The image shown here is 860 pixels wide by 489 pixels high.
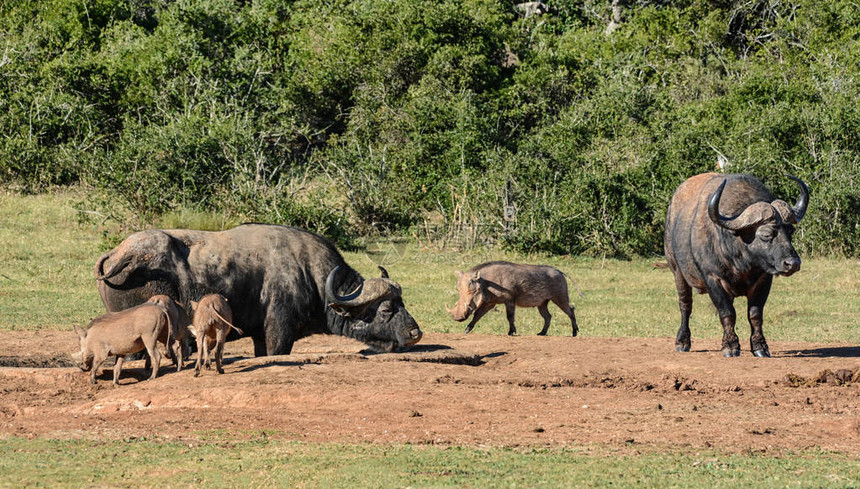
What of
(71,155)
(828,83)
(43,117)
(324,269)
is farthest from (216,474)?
(828,83)

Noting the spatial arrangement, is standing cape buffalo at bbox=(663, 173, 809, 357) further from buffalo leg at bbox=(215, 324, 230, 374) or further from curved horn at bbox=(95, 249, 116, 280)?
curved horn at bbox=(95, 249, 116, 280)

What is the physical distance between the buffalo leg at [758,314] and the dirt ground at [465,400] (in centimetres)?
36

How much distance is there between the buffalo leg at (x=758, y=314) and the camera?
1095cm

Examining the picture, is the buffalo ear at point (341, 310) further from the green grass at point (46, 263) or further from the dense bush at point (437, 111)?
the dense bush at point (437, 111)

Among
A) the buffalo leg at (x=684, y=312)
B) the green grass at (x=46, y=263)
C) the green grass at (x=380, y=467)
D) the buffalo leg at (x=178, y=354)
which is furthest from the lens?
the green grass at (x=46, y=263)

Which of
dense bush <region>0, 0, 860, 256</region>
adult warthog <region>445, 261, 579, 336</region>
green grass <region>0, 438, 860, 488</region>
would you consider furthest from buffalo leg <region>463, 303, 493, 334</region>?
dense bush <region>0, 0, 860, 256</region>

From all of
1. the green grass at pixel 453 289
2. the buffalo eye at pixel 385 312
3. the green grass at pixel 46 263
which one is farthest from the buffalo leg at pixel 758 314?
the green grass at pixel 46 263

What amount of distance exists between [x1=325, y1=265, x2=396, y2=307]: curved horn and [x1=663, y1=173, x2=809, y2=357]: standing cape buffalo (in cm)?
315

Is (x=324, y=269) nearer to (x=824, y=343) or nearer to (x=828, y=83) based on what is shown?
(x=824, y=343)

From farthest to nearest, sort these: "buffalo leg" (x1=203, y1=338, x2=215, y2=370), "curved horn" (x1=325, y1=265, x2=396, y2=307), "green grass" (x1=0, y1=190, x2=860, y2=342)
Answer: "green grass" (x1=0, y1=190, x2=860, y2=342) → "curved horn" (x1=325, y1=265, x2=396, y2=307) → "buffalo leg" (x1=203, y1=338, x2=215, y2=370)

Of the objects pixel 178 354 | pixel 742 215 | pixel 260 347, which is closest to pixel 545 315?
pixel 742 215

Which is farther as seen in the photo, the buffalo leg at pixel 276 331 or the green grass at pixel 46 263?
the green grass at pixel 46 263

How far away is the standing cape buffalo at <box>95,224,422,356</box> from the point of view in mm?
10500

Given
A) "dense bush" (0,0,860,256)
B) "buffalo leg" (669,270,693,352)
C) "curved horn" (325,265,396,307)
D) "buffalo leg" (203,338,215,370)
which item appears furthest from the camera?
"dense bush" (0,0,860,256)
